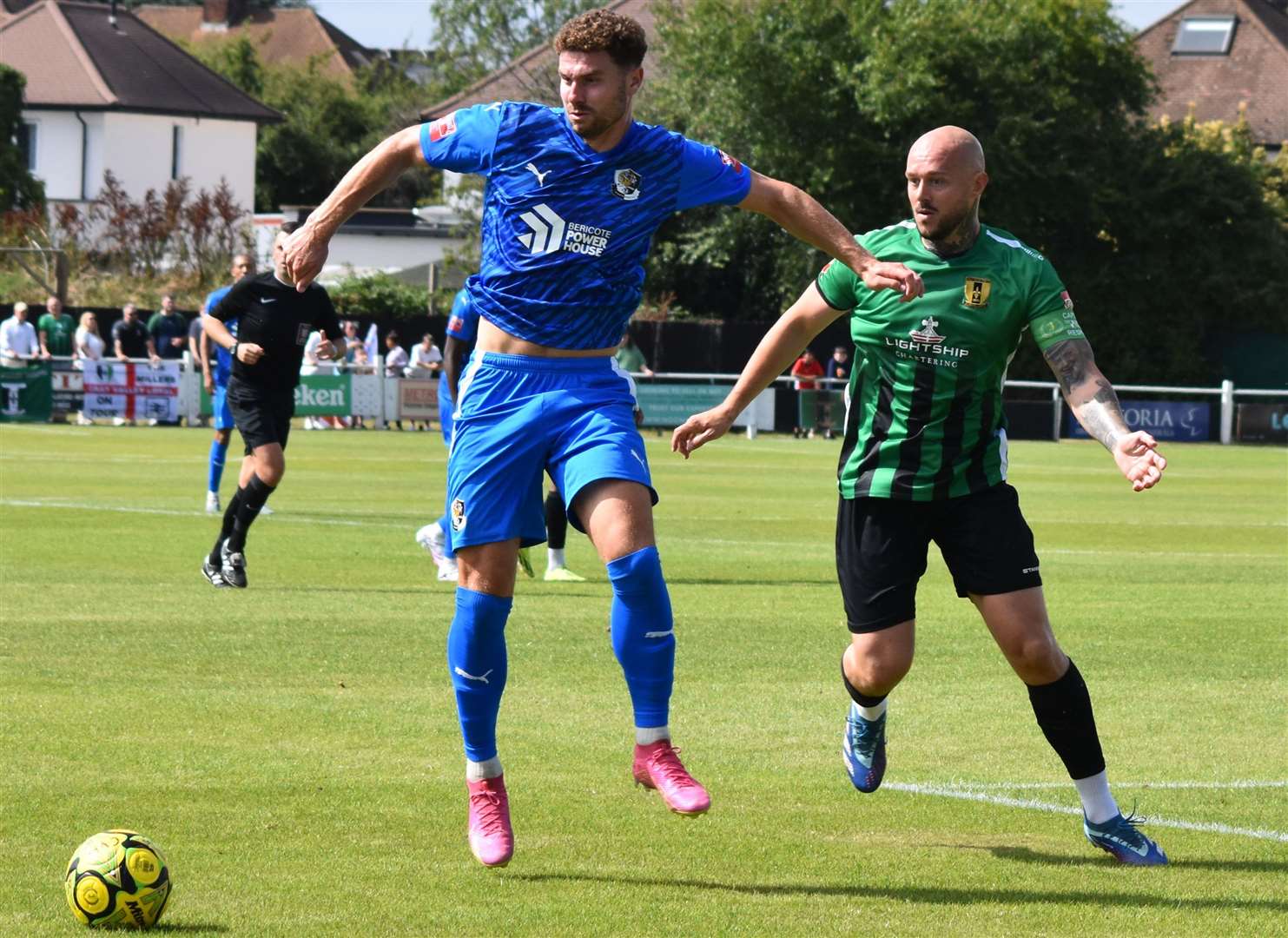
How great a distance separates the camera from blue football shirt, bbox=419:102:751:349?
5930mm

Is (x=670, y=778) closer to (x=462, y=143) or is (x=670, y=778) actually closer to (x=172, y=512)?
(x=462, y=143)

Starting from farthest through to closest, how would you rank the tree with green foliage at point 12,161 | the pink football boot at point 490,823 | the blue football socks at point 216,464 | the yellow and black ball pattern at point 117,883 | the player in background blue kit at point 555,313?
the tree with green foliage at point 12,161 → the blue football socks at point 216,464 → the player in background blue kit at point 555,313 → the pink football boot at point 490,823 → the yellow and black ball pattern at point 117,883

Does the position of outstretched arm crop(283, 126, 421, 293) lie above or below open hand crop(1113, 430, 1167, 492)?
above

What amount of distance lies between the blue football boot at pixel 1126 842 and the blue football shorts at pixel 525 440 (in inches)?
65.9

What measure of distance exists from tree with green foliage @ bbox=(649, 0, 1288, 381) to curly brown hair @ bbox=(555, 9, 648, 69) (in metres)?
42.1

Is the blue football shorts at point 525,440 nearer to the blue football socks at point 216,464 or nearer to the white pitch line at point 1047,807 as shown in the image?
the white pitch line at point 1047,807

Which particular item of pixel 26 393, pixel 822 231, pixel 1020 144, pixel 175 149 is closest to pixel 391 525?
pixel 822 231

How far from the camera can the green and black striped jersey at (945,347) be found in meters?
6.09

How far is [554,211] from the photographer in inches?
233

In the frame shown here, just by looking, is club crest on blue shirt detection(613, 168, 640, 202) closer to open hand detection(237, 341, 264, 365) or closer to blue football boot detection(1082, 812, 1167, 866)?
blue football boot detection(1082, 812, 1167, 866)

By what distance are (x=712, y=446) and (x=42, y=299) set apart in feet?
68.1

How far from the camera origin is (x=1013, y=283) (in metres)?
6.09

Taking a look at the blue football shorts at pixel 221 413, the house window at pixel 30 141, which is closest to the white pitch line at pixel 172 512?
the blue football shorts at pixel 221 413

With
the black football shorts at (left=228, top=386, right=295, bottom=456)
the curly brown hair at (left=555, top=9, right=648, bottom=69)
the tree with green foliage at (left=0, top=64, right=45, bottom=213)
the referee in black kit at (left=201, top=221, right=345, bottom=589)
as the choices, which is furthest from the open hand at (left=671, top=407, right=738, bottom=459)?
the tree with green foliage at (left=0, top=64, right=45, bottom=213)
